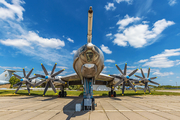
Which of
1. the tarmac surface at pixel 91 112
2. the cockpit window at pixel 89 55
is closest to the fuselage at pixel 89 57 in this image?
the cockpit window at pixel 89 55

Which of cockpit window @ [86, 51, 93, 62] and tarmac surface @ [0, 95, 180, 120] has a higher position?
cockpit window @ [86, 51, 93, 62]

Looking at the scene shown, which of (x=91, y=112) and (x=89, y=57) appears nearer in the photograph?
(x=89, y=57)

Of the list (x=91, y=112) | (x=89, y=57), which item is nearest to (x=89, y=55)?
(x=89, y=57)

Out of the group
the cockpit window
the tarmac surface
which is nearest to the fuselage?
the cockpit window

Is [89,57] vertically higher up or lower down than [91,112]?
higher up

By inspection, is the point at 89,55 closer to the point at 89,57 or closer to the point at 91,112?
the point at 89,57

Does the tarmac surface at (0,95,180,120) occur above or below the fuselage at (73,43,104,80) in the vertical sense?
below

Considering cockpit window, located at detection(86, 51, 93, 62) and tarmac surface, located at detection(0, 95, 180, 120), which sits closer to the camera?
cockpit window, located at detection(86, 51, 93, 62)

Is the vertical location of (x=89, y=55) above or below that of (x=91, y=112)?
above

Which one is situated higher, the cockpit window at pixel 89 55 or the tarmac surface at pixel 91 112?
the cockpit window at pixel 89 55

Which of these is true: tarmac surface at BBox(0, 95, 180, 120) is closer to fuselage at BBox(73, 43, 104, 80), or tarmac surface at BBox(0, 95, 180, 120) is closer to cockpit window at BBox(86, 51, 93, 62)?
fuselage at BBox(73, 43, 104, 80)

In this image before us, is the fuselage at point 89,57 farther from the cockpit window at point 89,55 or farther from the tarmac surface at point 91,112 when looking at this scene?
the tarmac surface at point 91,112

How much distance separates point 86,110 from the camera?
613 centimetres

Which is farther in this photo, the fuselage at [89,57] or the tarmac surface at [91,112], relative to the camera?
the tarmac surface at [91,112]
